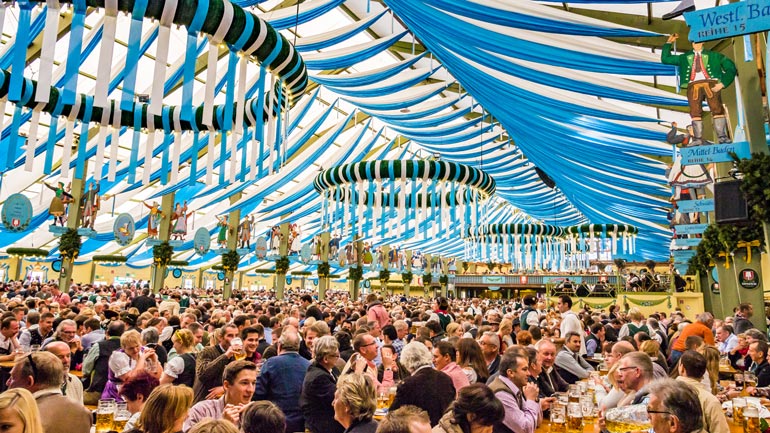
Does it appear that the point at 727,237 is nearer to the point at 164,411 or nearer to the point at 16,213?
the point at 164,411

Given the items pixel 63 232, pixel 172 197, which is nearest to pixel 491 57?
pixel 63 232

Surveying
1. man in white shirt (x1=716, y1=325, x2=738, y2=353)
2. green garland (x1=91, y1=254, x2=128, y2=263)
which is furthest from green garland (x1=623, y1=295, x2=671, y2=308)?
green garland (x1=91, y1=254, x2=128, y2=263)

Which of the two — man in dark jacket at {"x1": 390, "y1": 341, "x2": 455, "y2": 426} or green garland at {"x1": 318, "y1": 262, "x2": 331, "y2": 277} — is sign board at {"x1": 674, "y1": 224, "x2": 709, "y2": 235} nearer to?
man in dark jacket at {"x1": 390, "y1": 341, "x2": 455, "y2": 426}

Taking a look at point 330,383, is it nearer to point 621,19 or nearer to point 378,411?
point 378,411

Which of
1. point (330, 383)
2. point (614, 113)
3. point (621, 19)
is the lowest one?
point (330, 383)

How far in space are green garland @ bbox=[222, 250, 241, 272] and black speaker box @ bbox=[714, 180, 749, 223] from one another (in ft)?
43.6

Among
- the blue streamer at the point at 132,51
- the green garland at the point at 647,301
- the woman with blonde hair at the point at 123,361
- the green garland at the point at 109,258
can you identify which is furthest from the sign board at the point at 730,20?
the green garland at the point at 109,258

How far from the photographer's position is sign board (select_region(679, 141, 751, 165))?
518cm

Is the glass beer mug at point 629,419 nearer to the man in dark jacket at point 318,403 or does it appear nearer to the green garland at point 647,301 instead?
the man in dark jacket at point 318,403

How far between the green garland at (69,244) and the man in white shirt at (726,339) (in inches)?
486

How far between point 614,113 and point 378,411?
16.4ft

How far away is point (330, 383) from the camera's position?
9.29ft

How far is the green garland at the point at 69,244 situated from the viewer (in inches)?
472

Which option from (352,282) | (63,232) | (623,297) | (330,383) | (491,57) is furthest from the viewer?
(352,282)
